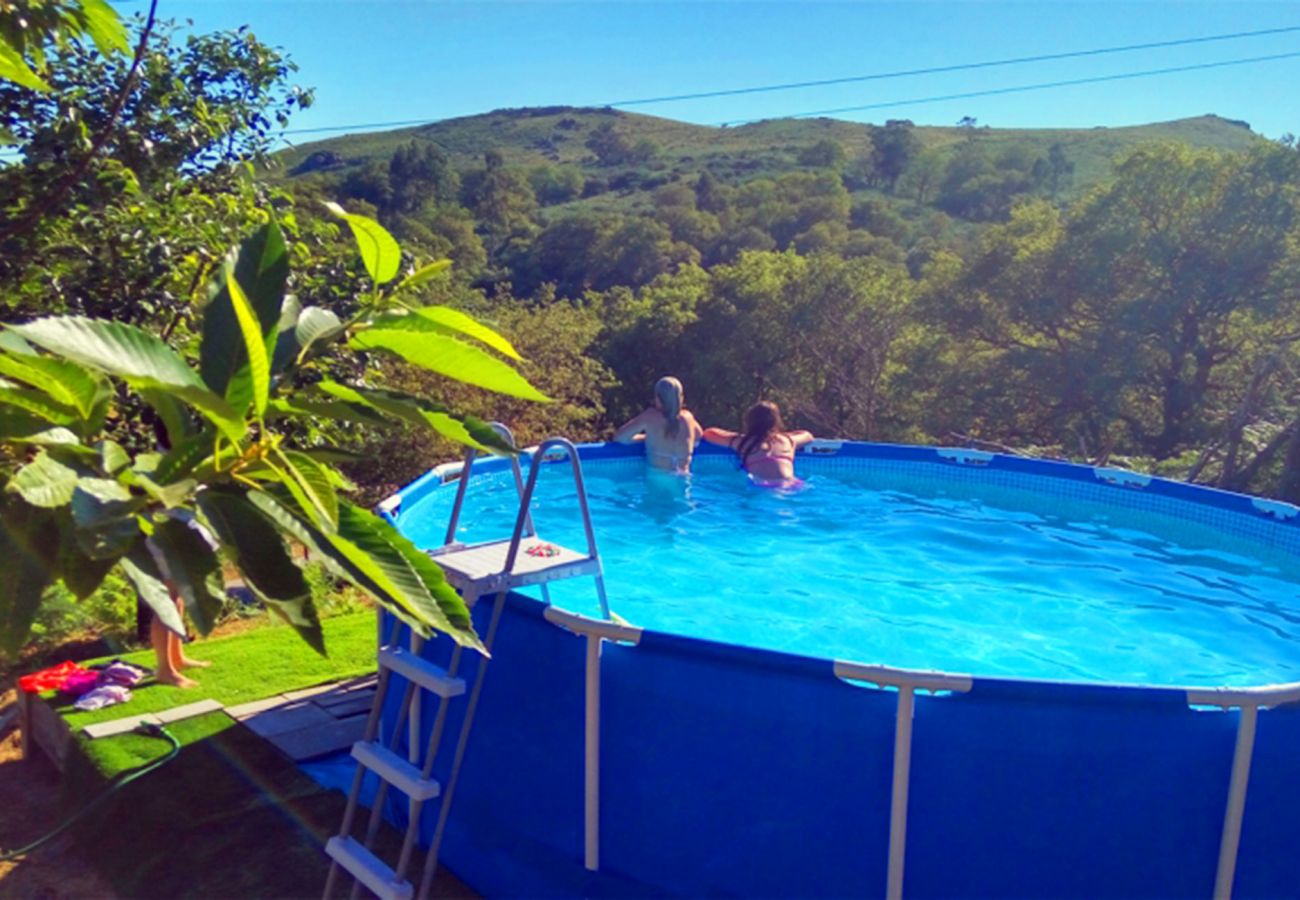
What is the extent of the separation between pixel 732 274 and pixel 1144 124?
74004 millimetres

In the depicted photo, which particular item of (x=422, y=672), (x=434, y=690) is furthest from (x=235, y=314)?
(x=422, y=672)

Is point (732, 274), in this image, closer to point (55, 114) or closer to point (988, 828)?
point (55, 114)

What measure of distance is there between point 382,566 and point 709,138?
88004 mm

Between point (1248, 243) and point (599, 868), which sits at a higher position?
point (1248, 243)

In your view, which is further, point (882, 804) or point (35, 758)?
point (35, 758)

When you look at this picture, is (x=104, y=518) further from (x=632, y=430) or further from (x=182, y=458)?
(x=632, y=430)

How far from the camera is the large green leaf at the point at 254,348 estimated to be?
3.33ft

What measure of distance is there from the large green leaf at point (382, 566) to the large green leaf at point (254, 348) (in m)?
0.12

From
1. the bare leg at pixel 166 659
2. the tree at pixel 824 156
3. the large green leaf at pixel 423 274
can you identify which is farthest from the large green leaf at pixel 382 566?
the tree at pixel 824 156

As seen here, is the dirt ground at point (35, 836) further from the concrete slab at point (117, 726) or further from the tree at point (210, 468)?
the tree at point (210, 468)

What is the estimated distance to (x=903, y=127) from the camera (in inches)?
2790

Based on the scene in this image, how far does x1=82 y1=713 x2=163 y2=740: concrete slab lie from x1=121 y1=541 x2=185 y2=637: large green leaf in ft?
16.6

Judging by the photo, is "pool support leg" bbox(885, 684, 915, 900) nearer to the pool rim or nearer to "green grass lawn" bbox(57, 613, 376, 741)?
the pool rim

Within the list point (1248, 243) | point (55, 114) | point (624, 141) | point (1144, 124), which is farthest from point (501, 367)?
point (1144, 124)
